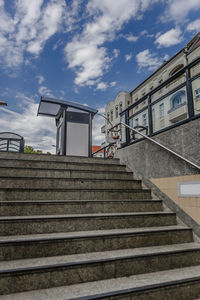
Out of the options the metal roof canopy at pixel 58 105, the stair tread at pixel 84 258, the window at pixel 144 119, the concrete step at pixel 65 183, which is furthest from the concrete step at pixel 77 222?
the metal roof canopy at pixel 58 105

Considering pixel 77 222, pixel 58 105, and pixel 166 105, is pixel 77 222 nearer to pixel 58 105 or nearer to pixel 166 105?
pixel 166 105

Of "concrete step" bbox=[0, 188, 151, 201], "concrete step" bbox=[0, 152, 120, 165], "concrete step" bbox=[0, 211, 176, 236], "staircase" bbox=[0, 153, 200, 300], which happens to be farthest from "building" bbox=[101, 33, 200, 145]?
"concrete step" bbox=[0, 211, 176, 236]

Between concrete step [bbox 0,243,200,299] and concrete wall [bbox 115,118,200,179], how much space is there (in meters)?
1.04

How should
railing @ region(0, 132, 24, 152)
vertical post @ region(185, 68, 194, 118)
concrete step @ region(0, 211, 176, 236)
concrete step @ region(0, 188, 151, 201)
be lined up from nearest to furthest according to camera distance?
concrete step @ region(0, 211, 176, 236) → concrete step @ region(0, 188, 151, 201) → vertical post @ region(185, 68, 194, 118) → railing @ region(0, 132, 24, 152)

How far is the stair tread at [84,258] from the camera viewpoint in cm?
138

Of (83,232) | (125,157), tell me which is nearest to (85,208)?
(83,232)

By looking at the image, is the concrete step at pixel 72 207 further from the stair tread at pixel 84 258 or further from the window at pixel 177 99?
the window at pixel 177 99

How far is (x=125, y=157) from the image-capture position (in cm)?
389

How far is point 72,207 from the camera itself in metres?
2.23

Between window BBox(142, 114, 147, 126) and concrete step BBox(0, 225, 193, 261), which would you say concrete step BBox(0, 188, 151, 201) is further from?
window BBox(142, 114, 147, 126)

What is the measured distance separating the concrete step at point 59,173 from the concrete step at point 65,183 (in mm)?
164

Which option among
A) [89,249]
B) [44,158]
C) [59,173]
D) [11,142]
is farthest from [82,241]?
[11,142]

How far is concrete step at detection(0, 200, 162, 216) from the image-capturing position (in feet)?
6.58

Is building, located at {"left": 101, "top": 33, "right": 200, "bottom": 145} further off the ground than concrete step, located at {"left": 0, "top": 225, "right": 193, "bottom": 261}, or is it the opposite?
building, located at {"left": 101, "top": 33, "right": 200, "bottom": 145}
